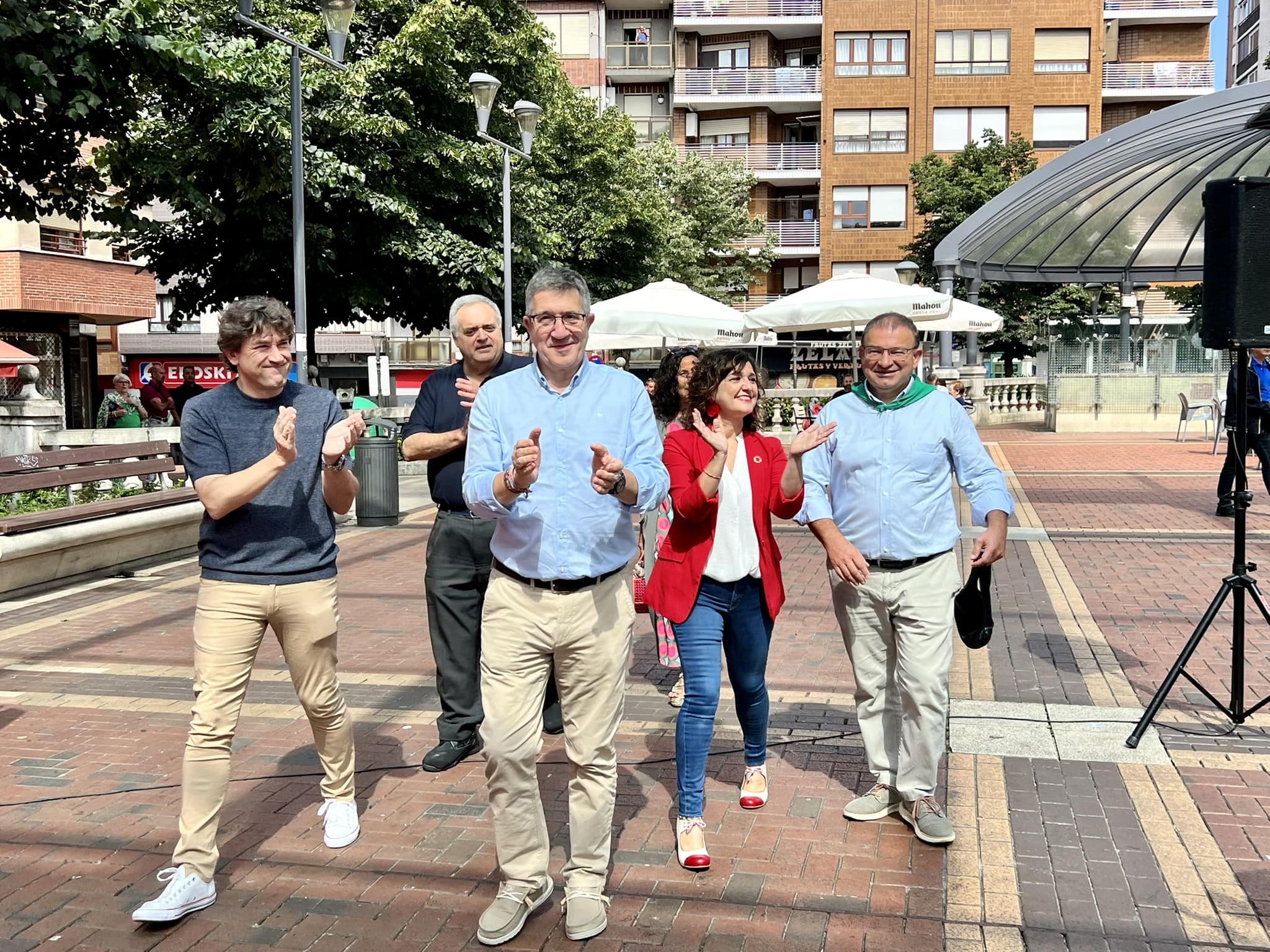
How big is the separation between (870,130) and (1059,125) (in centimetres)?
724

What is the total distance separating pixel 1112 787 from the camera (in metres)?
4.66

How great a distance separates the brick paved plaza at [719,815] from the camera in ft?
11.8

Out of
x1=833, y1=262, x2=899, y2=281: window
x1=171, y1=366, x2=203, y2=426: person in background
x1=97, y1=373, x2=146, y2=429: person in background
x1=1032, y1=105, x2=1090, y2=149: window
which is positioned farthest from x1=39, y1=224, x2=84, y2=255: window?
x1=1032, y1=105, x2=1090, y2=149: window

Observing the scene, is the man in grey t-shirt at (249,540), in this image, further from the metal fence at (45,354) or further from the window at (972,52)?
the window at (972,52)

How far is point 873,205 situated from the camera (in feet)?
159

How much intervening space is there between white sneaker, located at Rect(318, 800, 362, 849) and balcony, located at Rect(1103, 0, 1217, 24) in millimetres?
51129

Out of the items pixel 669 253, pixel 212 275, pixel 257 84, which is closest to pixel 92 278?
pixel 212 275

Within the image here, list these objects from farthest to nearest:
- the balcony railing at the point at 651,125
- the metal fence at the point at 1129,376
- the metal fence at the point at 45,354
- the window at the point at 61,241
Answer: the balcony railing at the point at 651,125 → the metal fence at the point at 1129,376 → the metal fence at the point at 45,354 → the window at the point at 61,241

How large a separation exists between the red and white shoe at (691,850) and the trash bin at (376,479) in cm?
939

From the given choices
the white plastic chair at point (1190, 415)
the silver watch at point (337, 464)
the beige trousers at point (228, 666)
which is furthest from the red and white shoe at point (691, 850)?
the white plastic chair at point (1190, 415)

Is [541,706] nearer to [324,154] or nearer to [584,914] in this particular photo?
[584,914]

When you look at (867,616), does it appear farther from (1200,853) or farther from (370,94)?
(370,94)

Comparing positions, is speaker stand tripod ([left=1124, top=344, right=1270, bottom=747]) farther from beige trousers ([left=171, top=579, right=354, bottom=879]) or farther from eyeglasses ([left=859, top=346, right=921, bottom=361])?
beige trousers ([left=171, top=579, right=354, bottom=879])

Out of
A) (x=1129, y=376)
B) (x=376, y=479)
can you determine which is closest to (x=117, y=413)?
(x=376, y=479)
